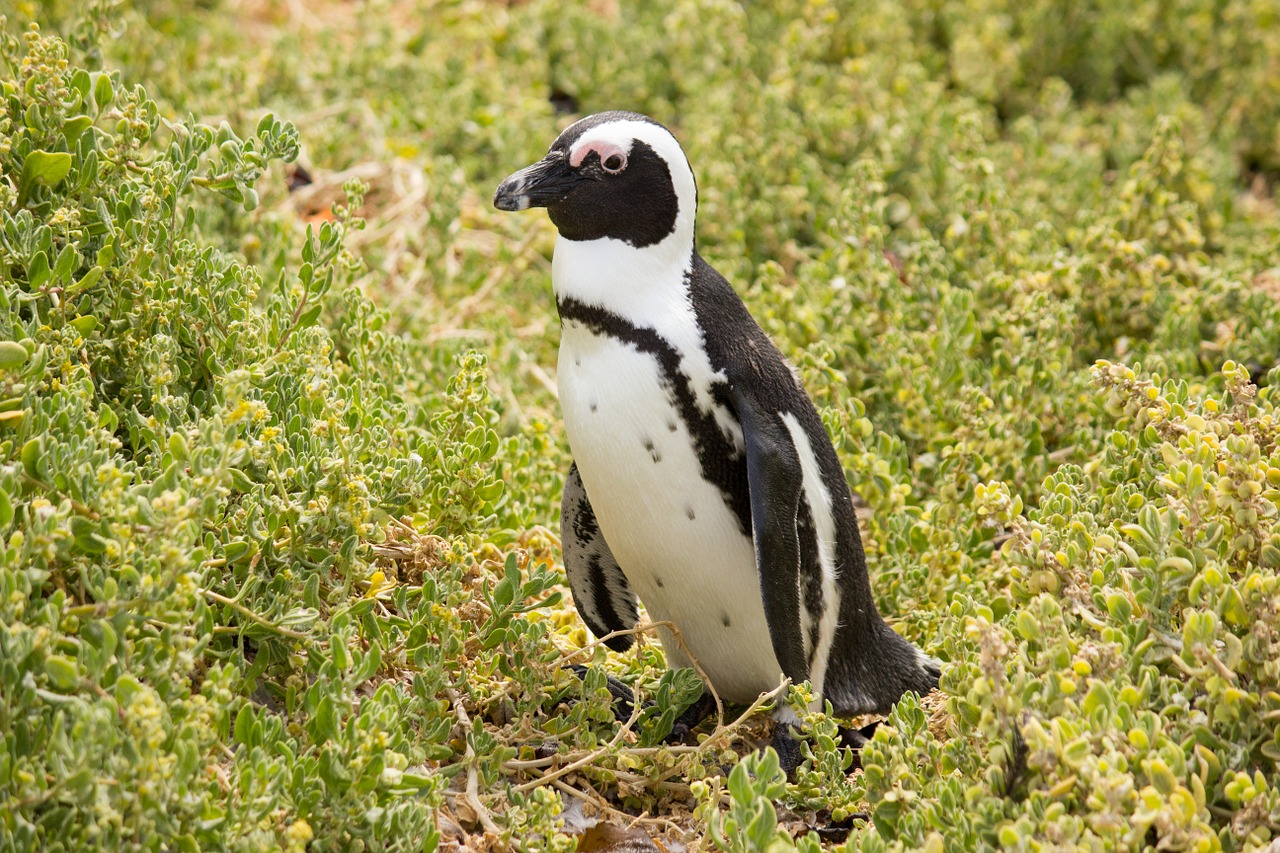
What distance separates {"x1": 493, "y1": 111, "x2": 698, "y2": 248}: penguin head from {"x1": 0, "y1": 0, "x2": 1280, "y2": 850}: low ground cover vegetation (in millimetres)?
424

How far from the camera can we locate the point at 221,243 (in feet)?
13.0

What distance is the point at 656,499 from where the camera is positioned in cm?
264

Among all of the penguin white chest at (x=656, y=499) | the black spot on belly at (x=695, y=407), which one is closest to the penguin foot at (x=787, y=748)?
the penguin white chest at (x=656, y=499)

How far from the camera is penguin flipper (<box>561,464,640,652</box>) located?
9.66 ft

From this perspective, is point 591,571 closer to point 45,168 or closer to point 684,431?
point 684,431

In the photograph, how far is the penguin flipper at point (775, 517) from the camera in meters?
2.55

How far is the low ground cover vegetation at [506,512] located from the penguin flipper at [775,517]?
14 centimetres

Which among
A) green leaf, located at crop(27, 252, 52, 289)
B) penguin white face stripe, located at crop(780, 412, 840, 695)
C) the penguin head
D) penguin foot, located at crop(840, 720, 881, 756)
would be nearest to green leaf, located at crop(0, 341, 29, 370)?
green leaf, located at crop(27, 252, 52, 289)

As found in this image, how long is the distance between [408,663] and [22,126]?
49.4 inches

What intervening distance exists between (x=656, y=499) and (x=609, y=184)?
61 cm

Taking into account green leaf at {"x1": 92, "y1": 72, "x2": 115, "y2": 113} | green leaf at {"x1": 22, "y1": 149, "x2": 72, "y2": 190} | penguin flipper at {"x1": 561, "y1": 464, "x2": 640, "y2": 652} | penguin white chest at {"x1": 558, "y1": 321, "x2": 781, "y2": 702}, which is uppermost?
green leaf at {"x1": 92, "y1": 72, "x2": 115, "y2": 113}

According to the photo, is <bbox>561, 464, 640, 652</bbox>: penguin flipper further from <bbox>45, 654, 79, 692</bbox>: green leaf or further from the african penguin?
<bbox>45, 654, 79, 692</bbox>: green leaf

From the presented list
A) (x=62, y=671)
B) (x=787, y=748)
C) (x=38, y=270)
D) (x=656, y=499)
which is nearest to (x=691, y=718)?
(x=787, y=748)

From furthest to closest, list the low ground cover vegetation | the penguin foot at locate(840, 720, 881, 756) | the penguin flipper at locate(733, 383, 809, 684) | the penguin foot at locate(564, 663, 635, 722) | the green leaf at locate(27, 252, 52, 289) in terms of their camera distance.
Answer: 1. the penguin foot at locate(840, 720, 881, 756)
2. the penguin foot at locate(564, 663, 635, 722)
3. the penguin flipper at locate(733, 383, 809, 684)
4. the green leaf at locate(27, 252, 52, 289)
5. the low ground cover vegetation
